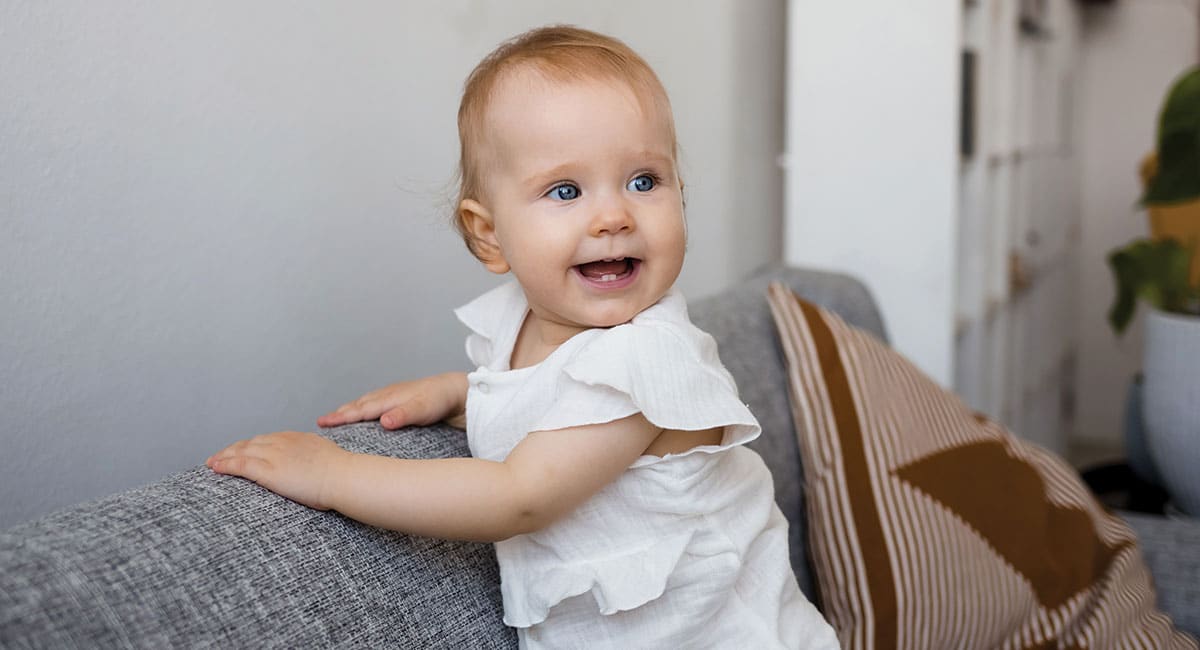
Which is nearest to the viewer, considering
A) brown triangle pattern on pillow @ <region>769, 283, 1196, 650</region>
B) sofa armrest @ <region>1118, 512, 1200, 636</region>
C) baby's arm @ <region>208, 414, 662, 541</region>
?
baby's arm @ <region>208, 414, 662, 541</region>

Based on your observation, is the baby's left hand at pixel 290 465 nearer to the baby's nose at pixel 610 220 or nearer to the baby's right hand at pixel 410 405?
the baby's right hand at pixel 410 405

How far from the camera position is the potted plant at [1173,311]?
6.33 feet

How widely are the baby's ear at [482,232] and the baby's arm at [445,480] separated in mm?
195

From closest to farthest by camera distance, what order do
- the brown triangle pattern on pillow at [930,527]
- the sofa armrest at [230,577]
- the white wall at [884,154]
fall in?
the sofa armrest at [230,577], the brown triangle pattern on pillow at [930,527], the white wall at [884,154]

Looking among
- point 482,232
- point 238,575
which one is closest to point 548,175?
point 482,232

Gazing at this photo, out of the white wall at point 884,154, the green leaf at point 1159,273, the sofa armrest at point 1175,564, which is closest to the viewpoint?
the sofa armrest at point 1175,564

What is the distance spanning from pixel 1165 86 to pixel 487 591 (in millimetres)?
3654

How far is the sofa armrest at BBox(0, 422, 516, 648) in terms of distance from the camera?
58cm

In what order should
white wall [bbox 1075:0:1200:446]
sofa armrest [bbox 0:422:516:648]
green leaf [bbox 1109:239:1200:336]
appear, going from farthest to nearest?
white wall [bbox 1075:0:1200:446] < green leaf [bbox 1109:239:1200:336] < sofa armrest [bbox 0:422:516:648]

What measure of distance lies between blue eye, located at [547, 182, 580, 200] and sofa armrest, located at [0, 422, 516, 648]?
0.79ft

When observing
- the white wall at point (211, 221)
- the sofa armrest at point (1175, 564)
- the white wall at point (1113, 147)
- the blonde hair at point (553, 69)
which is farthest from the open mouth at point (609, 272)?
the white wall at point (1113, 147)

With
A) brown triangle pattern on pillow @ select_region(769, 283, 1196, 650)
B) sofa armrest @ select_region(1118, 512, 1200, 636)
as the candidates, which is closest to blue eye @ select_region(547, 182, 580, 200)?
brown triangle pattern on pillow @ select_region(769, 283, 1196, 650)

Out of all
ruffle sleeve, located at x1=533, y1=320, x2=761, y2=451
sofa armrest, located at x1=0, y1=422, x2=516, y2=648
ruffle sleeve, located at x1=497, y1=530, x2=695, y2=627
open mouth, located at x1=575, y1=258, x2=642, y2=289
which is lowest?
ruffle sleeve, located at x1=497, y1=530, x2=695, y2=627

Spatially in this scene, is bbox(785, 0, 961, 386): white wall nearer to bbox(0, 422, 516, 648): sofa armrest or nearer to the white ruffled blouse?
the white ruffled blouse
